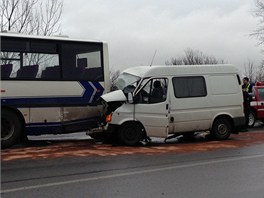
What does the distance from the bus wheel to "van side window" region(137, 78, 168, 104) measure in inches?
131

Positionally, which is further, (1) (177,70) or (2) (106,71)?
(2) (106,71)

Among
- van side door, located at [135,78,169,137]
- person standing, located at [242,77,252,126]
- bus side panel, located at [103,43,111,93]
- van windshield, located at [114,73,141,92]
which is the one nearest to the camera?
van side door, located at [135,78,169,137]

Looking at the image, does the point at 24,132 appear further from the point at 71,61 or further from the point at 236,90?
the point at 236,90

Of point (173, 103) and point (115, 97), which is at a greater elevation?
point (115, 97)

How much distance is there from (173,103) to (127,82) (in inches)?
57.4

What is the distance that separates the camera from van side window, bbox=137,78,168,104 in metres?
11.5

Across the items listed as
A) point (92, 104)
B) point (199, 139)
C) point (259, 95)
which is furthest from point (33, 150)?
point (259, 95)

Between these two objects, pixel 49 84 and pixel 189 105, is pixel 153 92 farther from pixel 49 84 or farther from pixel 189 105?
pixel 49 84

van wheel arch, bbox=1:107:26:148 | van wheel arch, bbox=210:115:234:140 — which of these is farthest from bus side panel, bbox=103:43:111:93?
van wheel arch, bbox=210:115:234:140

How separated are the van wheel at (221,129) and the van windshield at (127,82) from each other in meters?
2.76

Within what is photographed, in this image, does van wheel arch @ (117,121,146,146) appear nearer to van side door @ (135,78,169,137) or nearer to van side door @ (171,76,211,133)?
van side door @ (135,78,169,137)

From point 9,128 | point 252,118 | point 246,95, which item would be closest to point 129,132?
point 9,128

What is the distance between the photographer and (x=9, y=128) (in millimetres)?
11078

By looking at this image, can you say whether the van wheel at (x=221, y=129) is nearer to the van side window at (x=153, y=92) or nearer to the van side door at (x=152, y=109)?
the van side door at (x=152, y=109)
